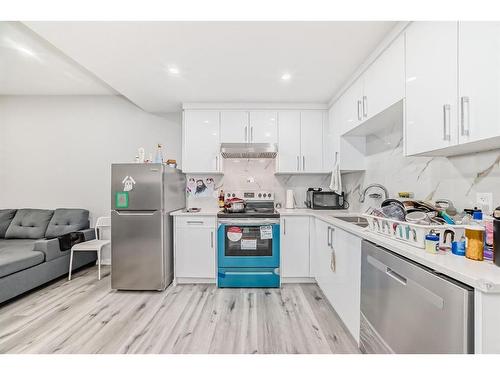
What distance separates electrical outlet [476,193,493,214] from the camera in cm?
123

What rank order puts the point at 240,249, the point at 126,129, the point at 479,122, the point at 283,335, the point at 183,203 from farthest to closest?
the point at 126,129 → the point at 183,203 → the point at 240,249 → the point at 283,335 → the point at 479,122

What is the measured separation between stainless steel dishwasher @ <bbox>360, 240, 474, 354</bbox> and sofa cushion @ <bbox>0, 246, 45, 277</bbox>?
330 cm

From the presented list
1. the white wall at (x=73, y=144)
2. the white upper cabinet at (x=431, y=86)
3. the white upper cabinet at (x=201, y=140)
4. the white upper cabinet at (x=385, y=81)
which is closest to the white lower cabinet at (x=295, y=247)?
the white upper cabinet at (x=201, y=140)

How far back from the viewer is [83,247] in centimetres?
285

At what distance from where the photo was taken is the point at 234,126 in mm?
2969

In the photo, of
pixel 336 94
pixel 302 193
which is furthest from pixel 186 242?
pixel 336 94

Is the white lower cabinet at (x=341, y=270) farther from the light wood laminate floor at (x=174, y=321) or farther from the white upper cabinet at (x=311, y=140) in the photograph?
the white upper cabinet at (x=311, y=140)

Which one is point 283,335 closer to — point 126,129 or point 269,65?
point 269,65

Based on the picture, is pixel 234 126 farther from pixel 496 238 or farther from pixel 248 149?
pixel 496 238

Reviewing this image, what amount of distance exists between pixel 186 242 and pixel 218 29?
86.3 inches

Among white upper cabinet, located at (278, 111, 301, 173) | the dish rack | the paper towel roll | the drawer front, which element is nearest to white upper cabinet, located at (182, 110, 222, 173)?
the drawer front

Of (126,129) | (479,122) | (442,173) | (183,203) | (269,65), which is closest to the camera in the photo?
(479,122)

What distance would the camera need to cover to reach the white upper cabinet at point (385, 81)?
150 cm

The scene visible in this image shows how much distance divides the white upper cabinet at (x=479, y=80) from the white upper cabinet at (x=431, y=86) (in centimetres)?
3
